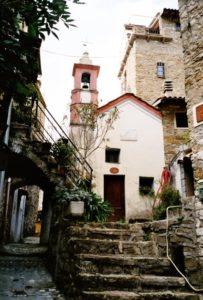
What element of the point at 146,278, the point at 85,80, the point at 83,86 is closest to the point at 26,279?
the point at 146,278

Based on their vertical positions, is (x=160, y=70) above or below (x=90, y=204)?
above

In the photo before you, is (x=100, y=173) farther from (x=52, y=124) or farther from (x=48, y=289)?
(x=48, y=289)

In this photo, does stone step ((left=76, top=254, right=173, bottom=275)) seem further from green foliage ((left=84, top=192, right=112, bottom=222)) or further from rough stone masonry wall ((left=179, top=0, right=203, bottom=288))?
green foliage ((left=84, top=192, right=112, bottom=222))

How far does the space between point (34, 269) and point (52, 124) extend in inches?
175

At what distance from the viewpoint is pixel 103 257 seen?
4508mm

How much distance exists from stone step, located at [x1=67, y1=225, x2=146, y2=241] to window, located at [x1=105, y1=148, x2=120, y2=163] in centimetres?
634

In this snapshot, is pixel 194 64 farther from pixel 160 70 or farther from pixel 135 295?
pixel 160 70

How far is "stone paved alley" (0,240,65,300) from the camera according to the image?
14.5ft

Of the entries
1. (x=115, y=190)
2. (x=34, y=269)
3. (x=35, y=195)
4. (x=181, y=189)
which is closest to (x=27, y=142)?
(x=34, y=269)

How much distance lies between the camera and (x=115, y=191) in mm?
12016

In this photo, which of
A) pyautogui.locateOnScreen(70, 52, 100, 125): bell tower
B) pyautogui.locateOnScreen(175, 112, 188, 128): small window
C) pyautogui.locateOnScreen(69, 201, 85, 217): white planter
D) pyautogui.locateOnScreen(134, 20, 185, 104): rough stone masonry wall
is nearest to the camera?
pyautogui.locateOnScreen(69, 201, 85, 217): white planter

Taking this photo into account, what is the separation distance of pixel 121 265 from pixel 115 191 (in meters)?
7.49

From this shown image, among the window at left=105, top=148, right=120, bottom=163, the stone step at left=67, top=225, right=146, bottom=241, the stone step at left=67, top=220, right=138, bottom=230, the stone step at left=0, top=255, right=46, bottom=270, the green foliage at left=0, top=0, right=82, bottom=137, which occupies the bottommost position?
the stone step at left=0, top=255, right=46, bottom=270

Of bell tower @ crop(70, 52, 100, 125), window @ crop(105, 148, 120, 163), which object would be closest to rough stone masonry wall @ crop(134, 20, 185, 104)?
bell tower @ crop(70, 52, 100, 125)
